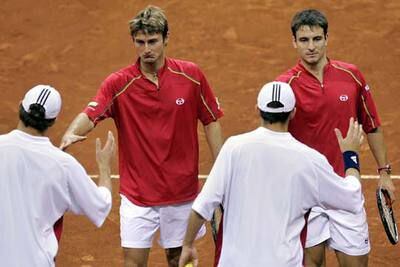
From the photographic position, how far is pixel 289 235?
9.48 meters

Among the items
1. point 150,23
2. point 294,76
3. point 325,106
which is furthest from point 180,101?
point 325,106

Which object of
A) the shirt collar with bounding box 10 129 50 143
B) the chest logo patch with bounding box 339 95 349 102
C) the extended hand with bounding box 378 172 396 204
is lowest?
the extended hand with bounding box 378 172 396 204

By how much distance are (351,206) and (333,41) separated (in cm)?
790

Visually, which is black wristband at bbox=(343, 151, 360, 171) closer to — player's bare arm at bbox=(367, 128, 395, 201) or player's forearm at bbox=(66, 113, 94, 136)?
player's bare arm at bbox=(367, 128, 395, 201)

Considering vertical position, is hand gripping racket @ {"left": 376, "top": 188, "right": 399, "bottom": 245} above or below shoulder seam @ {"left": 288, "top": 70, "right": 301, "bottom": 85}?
below

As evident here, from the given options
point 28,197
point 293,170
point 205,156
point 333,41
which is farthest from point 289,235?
point 333,41

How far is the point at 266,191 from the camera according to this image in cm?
936

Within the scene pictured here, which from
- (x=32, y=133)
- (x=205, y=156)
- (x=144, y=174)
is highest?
(x=32, y=133)

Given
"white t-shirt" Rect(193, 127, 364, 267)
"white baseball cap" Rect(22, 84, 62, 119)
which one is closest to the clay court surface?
"white t-shirt" Rect(193, 127, 364, 267)

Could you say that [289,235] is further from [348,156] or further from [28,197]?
[28,197]

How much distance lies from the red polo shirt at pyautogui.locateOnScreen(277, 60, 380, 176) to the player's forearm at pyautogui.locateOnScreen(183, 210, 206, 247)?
1787mm

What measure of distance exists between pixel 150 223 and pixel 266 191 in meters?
2.33

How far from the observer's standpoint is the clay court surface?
1647 cm

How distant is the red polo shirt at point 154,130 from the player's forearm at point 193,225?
161cm
